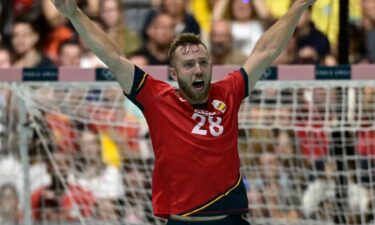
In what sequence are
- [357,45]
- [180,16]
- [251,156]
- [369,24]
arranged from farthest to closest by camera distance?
[180,16], [369,24], [357,45], [251,156]

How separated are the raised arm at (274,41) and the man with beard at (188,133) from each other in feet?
0.06

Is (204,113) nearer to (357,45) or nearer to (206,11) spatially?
(357,45)

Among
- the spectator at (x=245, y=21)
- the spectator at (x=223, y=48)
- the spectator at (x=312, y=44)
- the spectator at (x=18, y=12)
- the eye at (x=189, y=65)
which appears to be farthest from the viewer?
the spectator at (x=18, y=12)

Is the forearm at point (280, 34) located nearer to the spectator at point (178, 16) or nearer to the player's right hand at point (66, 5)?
the player's right hand at point (66, 5)

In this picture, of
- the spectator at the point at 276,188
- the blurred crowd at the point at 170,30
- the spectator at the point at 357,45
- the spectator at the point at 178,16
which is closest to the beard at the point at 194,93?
the spectator at the point at 276,188

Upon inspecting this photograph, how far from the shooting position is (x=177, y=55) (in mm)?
5852

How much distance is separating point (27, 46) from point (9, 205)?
10.3 ft

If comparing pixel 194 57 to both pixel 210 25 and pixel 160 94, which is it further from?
pixel 210 25

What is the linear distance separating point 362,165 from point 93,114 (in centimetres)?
230

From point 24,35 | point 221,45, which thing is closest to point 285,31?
point 221,45

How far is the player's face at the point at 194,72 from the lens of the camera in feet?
18.9

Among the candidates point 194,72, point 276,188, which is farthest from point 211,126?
point 276,188

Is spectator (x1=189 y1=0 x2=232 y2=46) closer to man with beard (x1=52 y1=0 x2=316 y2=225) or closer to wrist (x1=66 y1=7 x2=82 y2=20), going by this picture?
Result: man with beard (x1=52 y1=0 x2=316 y2=225)

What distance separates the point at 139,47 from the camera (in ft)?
36.0
